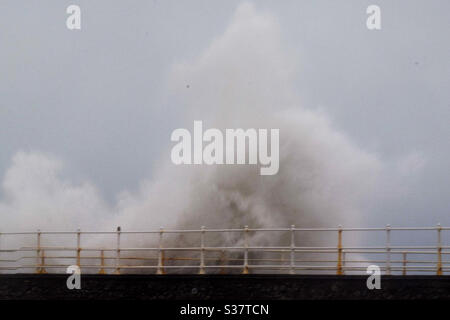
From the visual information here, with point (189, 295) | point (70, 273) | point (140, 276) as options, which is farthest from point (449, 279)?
point (70, 273)

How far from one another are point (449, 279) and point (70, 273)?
7828mm

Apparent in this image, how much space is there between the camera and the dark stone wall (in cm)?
1507

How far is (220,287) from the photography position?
15484 millimetres

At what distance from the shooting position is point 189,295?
613 inches

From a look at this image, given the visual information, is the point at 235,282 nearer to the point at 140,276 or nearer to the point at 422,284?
the point at 140,276

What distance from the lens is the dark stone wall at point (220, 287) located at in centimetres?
1507

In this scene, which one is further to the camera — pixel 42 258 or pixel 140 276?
pixel 42 258

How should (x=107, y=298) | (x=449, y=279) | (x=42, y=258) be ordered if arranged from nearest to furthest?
1. (x=449, y=279)
2. (x=107, y=298)
3. (x=42, y=258)

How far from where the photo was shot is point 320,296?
15203mm

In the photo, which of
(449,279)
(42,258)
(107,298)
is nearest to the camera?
(449,279)
